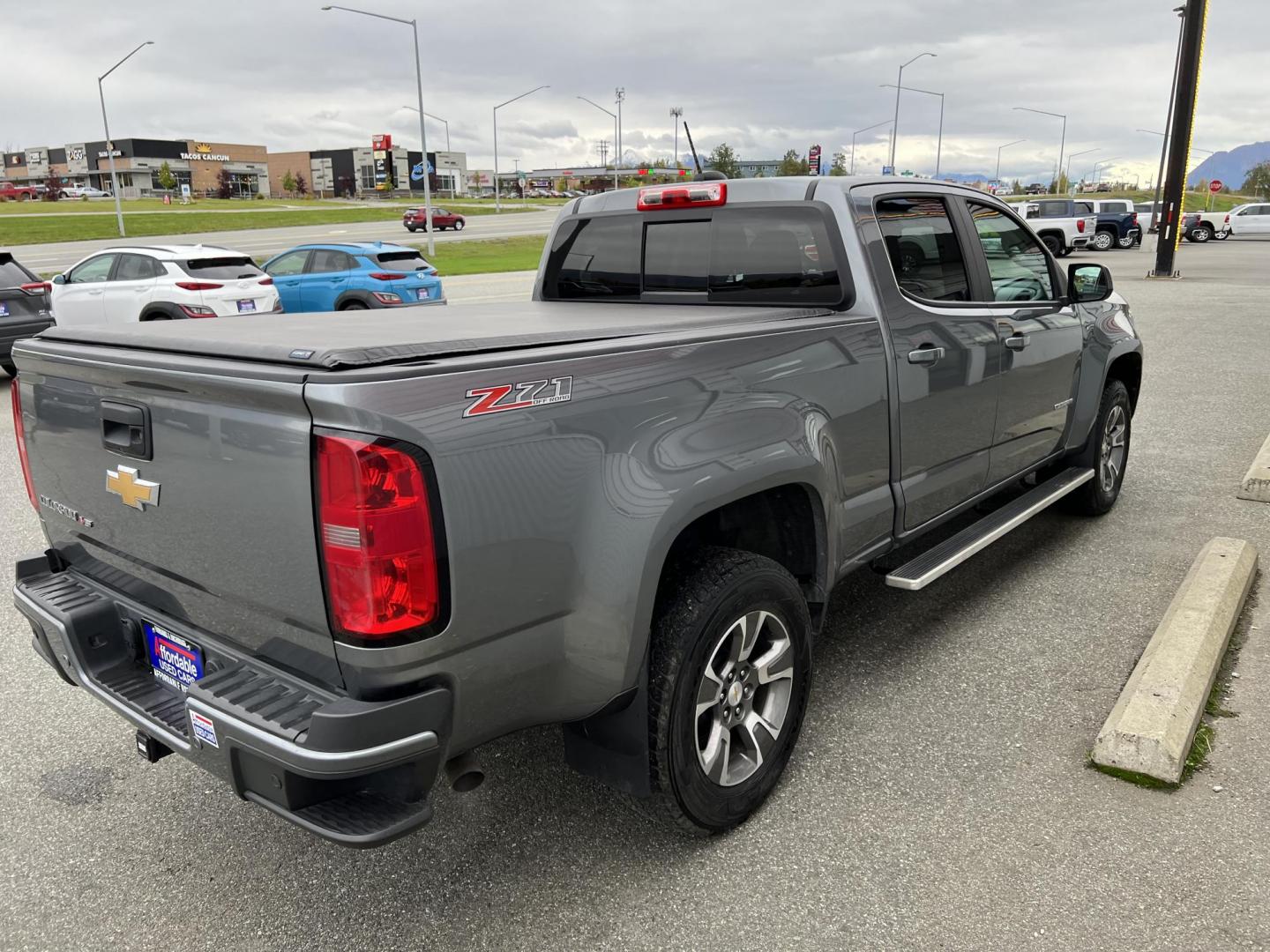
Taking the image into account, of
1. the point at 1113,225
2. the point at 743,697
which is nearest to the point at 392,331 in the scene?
the point at 743,697

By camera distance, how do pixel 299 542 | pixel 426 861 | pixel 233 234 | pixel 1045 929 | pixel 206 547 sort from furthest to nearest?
1. pixel 233 234
2. pixel 426 861
3. pixel 1045 929
4. pixel 206 547
5. pixel 299 542

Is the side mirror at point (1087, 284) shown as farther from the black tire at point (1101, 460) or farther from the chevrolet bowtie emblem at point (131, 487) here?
the chevrolet bowtie emblem at point (131, 487)

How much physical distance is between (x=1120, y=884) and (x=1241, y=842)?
466mm

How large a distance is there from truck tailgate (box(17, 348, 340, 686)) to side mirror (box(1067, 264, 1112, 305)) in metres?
4.21

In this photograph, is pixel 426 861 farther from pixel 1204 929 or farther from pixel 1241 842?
pixel 1241 842

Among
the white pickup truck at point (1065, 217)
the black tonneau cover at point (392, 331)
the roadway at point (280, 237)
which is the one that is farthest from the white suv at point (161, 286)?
the white pickup truck at point (1065, 217)

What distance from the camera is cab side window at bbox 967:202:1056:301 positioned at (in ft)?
14.5

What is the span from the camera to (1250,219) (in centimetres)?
4272

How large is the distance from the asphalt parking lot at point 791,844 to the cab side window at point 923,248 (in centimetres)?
152

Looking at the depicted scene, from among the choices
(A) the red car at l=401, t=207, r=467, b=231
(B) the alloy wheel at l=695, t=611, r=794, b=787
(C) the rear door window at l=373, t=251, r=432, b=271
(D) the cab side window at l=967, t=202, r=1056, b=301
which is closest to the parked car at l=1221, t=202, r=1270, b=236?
(A) the red car at l=401, t=207, r=467, b=231

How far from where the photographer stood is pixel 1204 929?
8.07 ft

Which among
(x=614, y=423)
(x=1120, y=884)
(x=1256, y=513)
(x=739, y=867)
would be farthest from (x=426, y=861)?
(x=1256, y=513)

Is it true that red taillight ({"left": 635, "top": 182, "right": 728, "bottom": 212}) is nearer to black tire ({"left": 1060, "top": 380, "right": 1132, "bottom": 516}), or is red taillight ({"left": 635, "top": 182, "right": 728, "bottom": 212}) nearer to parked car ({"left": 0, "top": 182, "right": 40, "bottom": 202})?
black tire ({"left": 1060, "top": 380, "right": 1132, "bottom": 516})

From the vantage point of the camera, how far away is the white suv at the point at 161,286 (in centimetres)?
1284
